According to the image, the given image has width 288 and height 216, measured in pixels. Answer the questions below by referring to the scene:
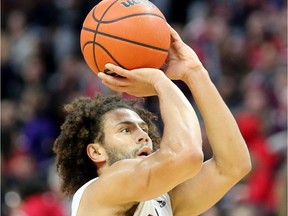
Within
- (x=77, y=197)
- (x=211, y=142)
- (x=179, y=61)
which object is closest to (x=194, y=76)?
(x=179, y=61)

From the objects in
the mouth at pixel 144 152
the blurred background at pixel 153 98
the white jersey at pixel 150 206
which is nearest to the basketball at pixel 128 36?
the mouth at pixel 144 152

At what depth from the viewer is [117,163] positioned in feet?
17.4

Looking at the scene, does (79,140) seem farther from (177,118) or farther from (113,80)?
(177,118)

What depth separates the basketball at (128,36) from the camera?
5246 mm

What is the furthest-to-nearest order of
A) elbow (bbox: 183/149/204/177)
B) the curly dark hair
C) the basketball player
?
the curly dark hair, the basketball player, elbow (bbox: 183/149/204/177)

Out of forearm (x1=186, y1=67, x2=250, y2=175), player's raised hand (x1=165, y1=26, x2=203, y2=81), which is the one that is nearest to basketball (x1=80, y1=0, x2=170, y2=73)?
player's raised hand (x1=165, y1=26, x2=203, y2=81)

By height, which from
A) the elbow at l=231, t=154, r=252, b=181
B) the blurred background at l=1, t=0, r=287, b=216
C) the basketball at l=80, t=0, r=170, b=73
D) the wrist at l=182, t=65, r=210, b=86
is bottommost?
→ the blurred background at l=1, t=0, r=287, b=216

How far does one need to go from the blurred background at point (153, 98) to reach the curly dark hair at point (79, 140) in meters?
3.28

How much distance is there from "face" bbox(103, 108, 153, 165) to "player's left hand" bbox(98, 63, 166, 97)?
31cm

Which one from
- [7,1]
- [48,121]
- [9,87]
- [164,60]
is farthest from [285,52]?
[164,60]

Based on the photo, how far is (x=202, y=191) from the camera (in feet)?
18.7

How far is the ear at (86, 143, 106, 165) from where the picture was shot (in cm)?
564

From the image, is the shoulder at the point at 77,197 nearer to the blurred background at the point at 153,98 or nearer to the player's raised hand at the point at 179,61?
the player's raised hand at the point at 179,61

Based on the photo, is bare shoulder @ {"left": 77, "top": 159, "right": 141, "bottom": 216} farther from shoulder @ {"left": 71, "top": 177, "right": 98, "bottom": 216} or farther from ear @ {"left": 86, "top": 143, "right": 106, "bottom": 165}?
ear @ {"left": 86, "top": 143, "right": 106, "bottom": 165}
